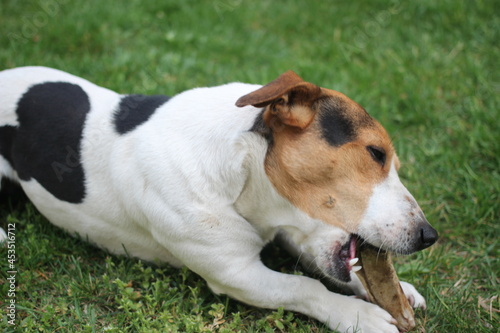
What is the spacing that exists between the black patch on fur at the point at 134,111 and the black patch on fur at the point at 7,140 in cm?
76

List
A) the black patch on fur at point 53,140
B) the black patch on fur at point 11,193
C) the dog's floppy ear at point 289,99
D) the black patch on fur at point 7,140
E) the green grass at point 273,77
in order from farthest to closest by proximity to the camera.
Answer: the black patch on fur at point 11,193 → the black patch on fur at point 7,140 → the black patch on fur at point 53,140 → the green grass at point 273,77 → the dog's floppy ear at point 289,99

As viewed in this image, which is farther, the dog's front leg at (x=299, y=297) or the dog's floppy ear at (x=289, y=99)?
the dog's front leg at (x=299, y=297)

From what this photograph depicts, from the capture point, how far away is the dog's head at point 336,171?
2947mm

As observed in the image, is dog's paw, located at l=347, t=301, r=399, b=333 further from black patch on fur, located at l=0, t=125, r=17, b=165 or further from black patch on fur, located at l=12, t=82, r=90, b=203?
black patch on fur, located at l=0, t=125, r=17, b=165

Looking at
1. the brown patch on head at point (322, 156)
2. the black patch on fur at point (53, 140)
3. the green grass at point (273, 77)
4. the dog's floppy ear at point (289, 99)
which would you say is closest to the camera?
the dog's floppy ear at point (289, 99)

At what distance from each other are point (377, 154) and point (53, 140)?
2.05 meters

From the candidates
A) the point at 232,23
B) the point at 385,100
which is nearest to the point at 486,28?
the point at 385,100

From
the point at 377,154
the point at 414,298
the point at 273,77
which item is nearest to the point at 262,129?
the point at 377,154

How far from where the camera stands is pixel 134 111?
11.5 ft

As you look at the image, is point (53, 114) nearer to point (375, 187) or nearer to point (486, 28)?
point (375, 187)

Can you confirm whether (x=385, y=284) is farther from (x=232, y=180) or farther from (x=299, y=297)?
(x=232, y=180)

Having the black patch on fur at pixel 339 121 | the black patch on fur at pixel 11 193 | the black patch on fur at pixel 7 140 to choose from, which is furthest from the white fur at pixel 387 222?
the black patch on fur at pixel 11 193

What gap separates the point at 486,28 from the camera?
6.42m

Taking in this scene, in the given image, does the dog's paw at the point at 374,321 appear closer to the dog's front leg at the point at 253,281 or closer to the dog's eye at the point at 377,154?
the dog's front leg at the point at 253,281
